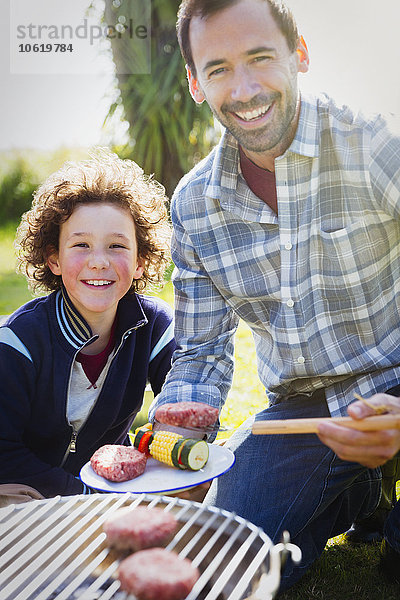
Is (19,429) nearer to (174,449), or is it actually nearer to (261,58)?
(174,449)

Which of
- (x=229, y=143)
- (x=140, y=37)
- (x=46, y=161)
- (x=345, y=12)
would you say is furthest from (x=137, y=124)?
(x=229, y=143)

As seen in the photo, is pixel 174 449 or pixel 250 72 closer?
pixel 174 449

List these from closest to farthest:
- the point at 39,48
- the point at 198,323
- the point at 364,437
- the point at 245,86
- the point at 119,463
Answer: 1. the point at 364,437
2. the point at 119,463
3. the point at 245,86
4. the point at 198,323
5. the point at 39,48

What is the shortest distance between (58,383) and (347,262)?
0.97 metres

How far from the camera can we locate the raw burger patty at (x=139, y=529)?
1198 millimetres

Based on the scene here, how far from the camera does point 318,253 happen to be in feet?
6.13

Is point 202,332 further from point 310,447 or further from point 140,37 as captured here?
point 140,37

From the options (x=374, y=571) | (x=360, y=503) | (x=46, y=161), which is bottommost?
(x=374, y=571)

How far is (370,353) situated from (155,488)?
2.54 ft

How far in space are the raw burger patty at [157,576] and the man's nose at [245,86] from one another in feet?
4.07

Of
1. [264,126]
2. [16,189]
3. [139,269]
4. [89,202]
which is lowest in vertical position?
[139,269]

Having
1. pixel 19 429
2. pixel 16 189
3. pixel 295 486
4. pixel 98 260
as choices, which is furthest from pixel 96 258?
pixel 16 189

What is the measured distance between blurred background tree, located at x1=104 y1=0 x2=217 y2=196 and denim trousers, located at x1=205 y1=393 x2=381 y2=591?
518 cm

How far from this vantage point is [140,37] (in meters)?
6.32
